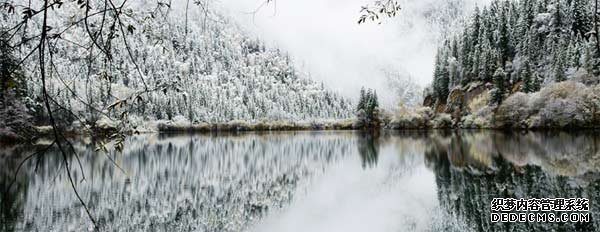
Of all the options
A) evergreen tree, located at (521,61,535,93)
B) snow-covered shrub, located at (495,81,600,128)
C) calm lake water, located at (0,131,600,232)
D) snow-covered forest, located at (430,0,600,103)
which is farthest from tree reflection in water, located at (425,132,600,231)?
evergreen tree, located at (521,61,535,93)

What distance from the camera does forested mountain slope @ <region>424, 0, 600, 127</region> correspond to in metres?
66.6

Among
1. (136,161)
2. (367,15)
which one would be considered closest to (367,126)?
(136,161)

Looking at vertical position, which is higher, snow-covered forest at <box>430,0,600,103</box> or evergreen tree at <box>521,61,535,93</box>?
snow-covered forest at <box>430,0,600,103</box>

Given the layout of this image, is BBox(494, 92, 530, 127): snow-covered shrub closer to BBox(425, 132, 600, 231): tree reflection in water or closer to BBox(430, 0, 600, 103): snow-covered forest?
BBox(430, 0, 600, 103): snow-covered forest

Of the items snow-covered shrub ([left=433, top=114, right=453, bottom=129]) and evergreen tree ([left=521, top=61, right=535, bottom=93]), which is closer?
evergreen tree ([left=521, top=61, right=535, bottom=93])

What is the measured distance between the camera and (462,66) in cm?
9744

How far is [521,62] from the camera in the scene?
3297 inches

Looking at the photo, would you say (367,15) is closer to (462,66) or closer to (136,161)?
(136,161)

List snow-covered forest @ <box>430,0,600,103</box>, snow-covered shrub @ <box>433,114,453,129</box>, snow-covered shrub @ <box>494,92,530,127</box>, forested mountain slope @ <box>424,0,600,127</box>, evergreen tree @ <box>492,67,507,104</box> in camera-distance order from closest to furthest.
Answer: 1. forested mountain slope @ <box>424,0,600,127</box>
2. snow-covered shrub @ <box>494,92,530,127</box>
3. snow-covered forest @ <box>430,0,600,103</box>
4. evergreen tree @ <box>492,67,507,104</box>
5. snow-covered shrub @ <box>433,114,453,129</box>

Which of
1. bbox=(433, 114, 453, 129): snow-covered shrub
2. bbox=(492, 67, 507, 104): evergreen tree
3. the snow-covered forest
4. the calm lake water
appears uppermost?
the snow-covered forest

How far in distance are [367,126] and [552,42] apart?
42819 mm

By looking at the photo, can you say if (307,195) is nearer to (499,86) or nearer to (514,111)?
(514,111)

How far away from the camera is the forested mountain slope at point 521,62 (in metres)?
66.6

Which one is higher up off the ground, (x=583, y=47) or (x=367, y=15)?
(x=583, y=47)
